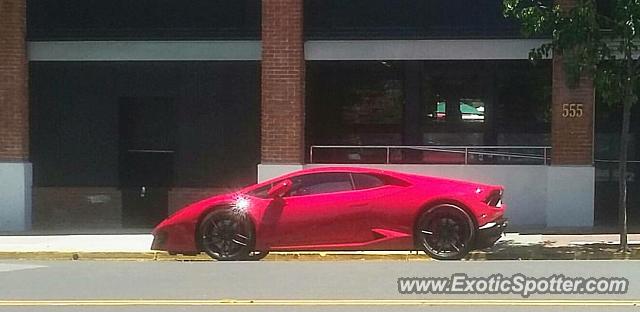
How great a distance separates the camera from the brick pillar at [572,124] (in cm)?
1647

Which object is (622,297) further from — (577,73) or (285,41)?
(285,41)

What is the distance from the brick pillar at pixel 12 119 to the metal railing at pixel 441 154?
5.86m

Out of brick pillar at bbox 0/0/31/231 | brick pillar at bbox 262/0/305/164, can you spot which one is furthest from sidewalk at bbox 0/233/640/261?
brick pillar at bbox 262/0/305/164

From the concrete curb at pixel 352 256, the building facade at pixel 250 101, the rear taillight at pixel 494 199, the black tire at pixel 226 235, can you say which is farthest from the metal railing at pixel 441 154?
the black tire at pixel 226 235

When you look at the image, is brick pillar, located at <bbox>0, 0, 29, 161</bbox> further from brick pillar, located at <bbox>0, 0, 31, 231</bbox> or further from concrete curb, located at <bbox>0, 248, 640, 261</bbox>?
concrete curb, located at <bbox>0, 248, 640, 261</bbox>

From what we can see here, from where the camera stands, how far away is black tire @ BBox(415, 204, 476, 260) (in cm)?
→ 1248

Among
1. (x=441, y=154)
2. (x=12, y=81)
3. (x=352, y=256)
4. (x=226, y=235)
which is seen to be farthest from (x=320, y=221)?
(x=12, y=81)

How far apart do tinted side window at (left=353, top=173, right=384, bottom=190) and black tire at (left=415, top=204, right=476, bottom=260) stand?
2.82ft

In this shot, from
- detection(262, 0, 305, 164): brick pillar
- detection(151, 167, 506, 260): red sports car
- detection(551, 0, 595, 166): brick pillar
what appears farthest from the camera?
detection(262, 0, 305, 164): brick pillar

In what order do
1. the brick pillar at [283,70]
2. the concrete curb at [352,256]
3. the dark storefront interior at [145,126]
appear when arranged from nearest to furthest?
the concrete curb at [352,256] < the brick pillar at [283,70] < the dark storefront interior at [145,126]

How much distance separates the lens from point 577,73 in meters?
13.3

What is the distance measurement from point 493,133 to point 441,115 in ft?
3.59

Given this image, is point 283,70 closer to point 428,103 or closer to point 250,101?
point 250,101

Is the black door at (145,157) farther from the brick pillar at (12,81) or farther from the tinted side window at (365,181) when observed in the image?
the tinted side window at (365,181)
